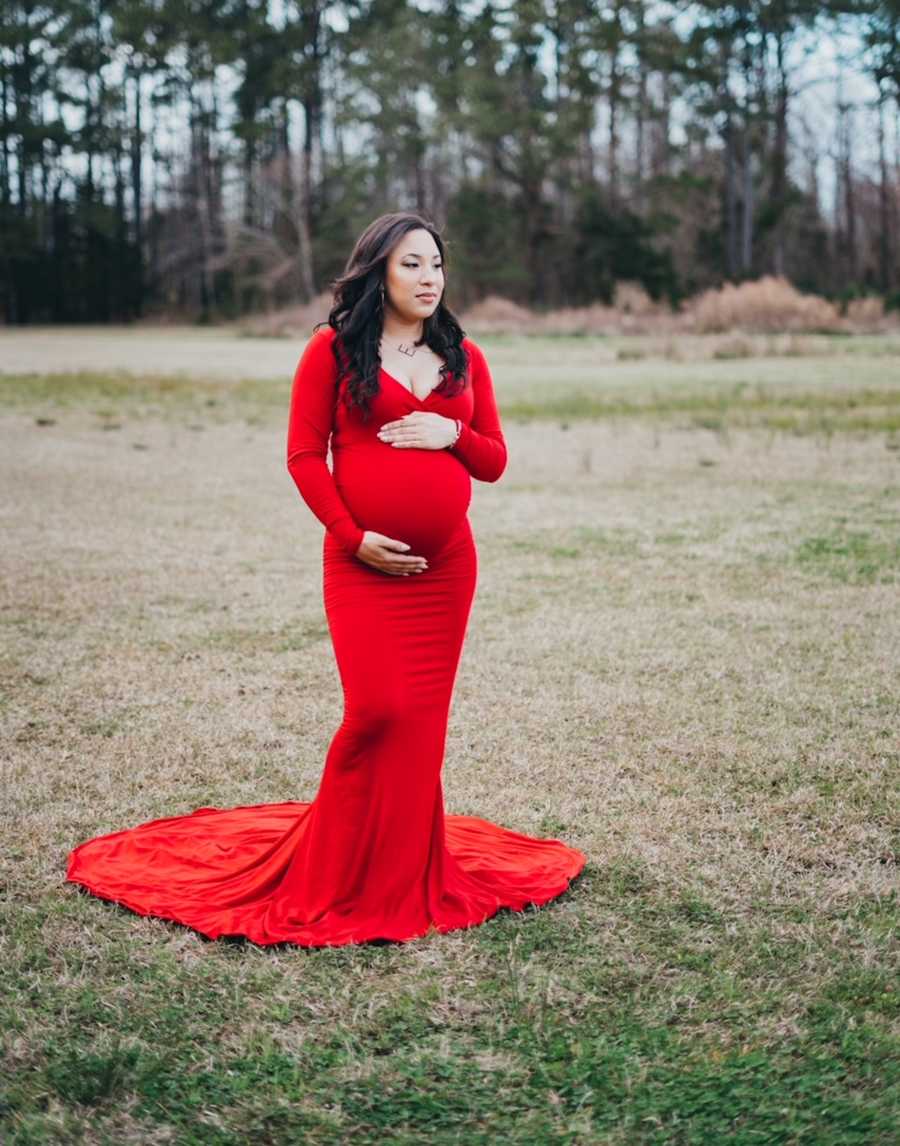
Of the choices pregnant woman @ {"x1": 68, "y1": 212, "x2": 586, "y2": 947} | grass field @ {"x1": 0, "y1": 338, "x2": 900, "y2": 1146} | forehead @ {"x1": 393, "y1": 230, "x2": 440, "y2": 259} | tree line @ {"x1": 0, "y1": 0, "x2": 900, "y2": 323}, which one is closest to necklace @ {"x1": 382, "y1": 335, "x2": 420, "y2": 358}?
pregnant woman @ {"x1": 68, "y1": 212, "x2": 586, "y2": 947}

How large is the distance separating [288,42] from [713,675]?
47189mm

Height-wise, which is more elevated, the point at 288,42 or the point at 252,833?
the point at 288,42

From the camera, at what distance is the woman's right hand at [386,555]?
129 inches

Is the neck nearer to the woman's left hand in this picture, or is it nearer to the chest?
the chest

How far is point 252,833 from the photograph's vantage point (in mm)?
3971

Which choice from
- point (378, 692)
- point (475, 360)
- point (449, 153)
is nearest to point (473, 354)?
point (475, 360)

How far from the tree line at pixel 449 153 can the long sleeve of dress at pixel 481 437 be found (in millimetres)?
40321

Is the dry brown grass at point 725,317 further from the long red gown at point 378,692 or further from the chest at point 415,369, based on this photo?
the long red gown at point 378,692

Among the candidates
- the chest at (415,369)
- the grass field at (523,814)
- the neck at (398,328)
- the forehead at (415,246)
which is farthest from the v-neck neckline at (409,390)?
the grass field at (523,814)

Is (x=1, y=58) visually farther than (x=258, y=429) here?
Yes

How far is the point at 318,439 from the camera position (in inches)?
Answer: 132

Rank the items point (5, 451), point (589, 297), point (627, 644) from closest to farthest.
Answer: point (627, 644), point (5, 451), point (589, 297)

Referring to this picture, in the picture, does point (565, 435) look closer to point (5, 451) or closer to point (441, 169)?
point (5, 451)

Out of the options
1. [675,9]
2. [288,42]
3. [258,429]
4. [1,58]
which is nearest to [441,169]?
[288,42]
